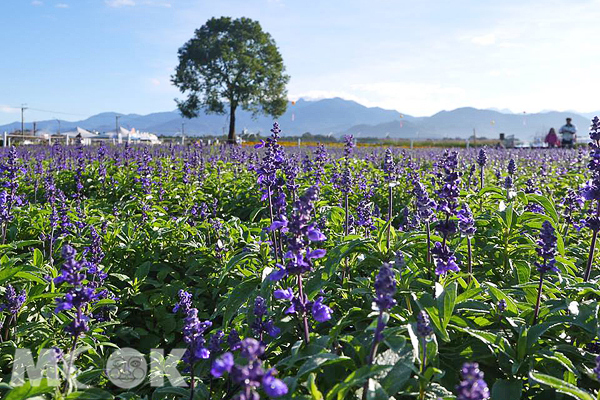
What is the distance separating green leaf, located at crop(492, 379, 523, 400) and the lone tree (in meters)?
61.7

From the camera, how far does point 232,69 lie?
213 feet

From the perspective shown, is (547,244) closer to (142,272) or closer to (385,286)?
(385,286)

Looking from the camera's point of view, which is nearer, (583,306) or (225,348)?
(583,306)

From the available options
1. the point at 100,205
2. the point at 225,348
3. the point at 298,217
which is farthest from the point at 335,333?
the point at 100,205

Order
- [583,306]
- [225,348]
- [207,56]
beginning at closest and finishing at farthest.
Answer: [583,306], [225,348], [207,56]

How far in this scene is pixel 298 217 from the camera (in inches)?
92.3

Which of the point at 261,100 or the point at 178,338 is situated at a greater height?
the point at 261,100

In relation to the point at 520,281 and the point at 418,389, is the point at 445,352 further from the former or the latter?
the point at 520,281

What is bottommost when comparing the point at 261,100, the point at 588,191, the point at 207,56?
the point at 588,191

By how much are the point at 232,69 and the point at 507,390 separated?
66134 mm

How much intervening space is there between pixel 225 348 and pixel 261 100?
64807 mm

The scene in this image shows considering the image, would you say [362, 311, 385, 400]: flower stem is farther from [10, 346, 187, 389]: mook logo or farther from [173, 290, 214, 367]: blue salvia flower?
[10, 346, 187, 389]: mook logo

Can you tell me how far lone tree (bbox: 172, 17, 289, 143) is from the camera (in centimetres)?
6438

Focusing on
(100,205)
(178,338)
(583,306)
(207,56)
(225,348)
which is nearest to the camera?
(583,306)
